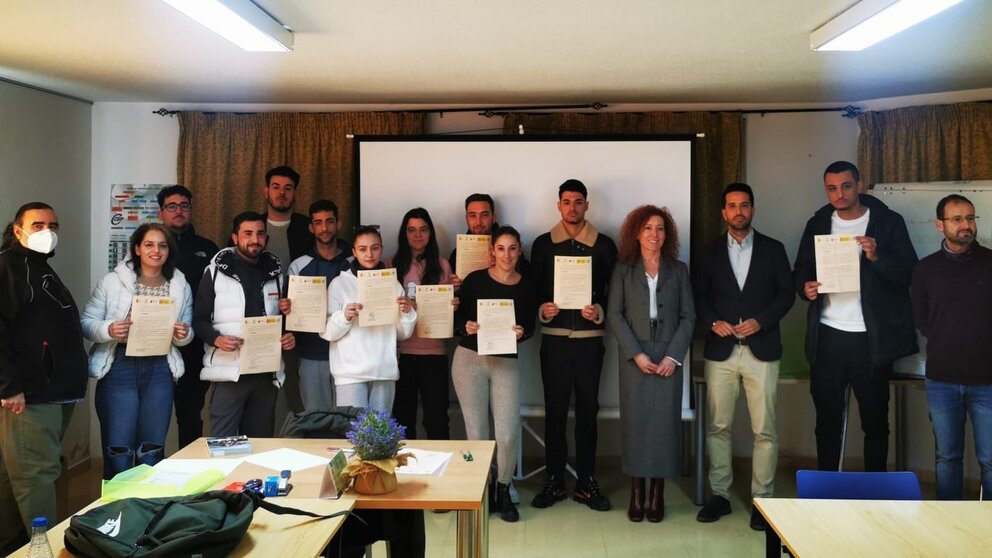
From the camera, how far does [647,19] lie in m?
3.49

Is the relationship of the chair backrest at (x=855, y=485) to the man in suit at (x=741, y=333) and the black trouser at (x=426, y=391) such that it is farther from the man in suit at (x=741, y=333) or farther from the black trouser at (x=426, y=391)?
the black trouser at (x=426, y=391)

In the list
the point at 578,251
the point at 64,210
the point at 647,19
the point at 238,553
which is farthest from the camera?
the point at 64,210

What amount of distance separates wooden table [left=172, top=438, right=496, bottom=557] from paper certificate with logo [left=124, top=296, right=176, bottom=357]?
3.20 feet

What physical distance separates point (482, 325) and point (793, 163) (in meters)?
2.70

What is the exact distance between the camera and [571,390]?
4.70m

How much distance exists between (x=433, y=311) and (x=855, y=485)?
241 cm

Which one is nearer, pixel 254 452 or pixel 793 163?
pixel 254 452

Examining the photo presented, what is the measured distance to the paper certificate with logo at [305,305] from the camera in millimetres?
4184

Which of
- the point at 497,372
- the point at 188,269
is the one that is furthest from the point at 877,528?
the point at 188,269

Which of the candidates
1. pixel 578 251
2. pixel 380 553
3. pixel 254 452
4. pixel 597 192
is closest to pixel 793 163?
pixel 597 192

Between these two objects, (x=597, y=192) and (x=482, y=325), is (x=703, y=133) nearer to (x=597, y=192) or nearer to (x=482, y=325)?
(x=597, y=192)

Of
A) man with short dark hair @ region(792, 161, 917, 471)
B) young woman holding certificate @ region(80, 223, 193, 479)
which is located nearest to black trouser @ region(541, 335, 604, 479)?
man with short dark hair @ region(792, 161, 917, 471)

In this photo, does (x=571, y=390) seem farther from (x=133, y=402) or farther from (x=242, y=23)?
(x=242, y=23)

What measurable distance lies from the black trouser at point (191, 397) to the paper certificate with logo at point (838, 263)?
351cm
